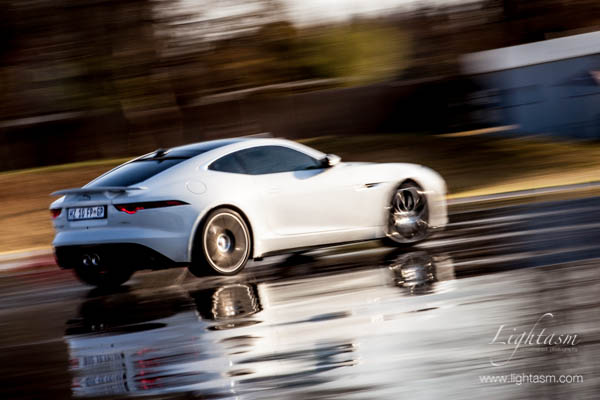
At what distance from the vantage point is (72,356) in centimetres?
750

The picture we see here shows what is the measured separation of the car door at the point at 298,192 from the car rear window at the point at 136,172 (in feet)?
2.50

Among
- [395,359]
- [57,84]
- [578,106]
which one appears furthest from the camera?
[57,84]

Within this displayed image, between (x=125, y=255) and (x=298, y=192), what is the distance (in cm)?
190

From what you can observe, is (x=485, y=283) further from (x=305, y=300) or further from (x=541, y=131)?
(x=541, y=131)

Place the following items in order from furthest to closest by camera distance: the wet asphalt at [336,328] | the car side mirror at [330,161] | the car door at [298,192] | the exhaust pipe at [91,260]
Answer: the car side mirror at [330,161] → the car door at [298,192] → the exhaust pipe at [91,260] → the wet asphalt at [336,328]

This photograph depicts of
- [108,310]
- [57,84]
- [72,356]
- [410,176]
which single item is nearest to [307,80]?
[57,84]

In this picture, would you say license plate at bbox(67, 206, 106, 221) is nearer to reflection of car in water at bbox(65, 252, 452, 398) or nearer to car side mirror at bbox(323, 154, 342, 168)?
reflection of car in water at bbox(65, 252, 452, 398)

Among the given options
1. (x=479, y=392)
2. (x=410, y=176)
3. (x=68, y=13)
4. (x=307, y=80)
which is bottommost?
(x=479, y=392)

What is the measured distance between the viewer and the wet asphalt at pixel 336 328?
6027 mm

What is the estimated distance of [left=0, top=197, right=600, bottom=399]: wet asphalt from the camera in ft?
19.8

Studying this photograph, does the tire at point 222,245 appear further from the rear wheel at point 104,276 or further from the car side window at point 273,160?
the rear wheel at point 104,276

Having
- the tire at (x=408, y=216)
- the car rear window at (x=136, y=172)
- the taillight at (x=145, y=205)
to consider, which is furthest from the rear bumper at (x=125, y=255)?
the tire at (x=408, y=216)

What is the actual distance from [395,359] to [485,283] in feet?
8.62

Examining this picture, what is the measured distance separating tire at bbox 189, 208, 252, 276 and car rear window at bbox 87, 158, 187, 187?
0.73 meters
